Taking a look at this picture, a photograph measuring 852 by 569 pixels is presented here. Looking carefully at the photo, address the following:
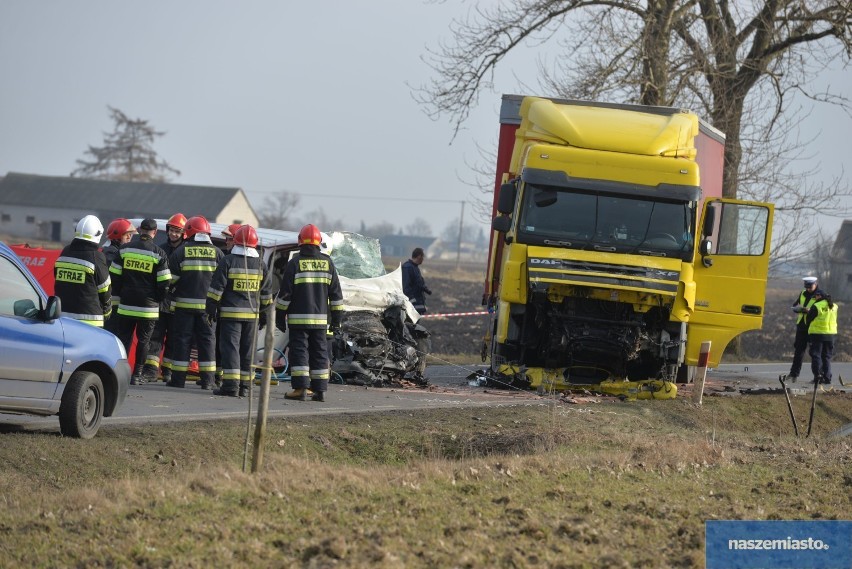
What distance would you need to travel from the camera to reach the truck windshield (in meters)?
15.3

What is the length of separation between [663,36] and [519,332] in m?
12.4

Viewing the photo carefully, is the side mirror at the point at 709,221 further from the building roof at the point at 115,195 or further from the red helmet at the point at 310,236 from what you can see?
the building roof at the point at 115,195

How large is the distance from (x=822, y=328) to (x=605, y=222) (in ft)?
22.5

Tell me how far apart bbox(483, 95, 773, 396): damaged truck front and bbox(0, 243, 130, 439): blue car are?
6.49m

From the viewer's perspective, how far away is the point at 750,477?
9.37m

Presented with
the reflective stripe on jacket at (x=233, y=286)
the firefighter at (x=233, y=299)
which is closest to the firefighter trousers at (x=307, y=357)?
the firefighter at (x=233, y=299)

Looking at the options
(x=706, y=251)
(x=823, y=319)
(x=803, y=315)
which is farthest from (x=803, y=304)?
(x=706, y=251)

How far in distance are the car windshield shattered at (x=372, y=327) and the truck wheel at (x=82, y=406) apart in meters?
6.15

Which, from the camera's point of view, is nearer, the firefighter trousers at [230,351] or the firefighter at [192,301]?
the firefighter trousers at [230,351]

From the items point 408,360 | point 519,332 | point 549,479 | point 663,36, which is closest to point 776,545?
point 549,479

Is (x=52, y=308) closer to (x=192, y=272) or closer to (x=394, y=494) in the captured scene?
(x=394, y=494)

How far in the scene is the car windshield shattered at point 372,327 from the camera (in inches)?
636

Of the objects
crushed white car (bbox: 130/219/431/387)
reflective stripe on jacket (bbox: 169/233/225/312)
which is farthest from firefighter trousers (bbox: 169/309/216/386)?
crushed white car (bbox: 130/219/431/387)

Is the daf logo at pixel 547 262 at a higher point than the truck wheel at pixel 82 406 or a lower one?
higher
